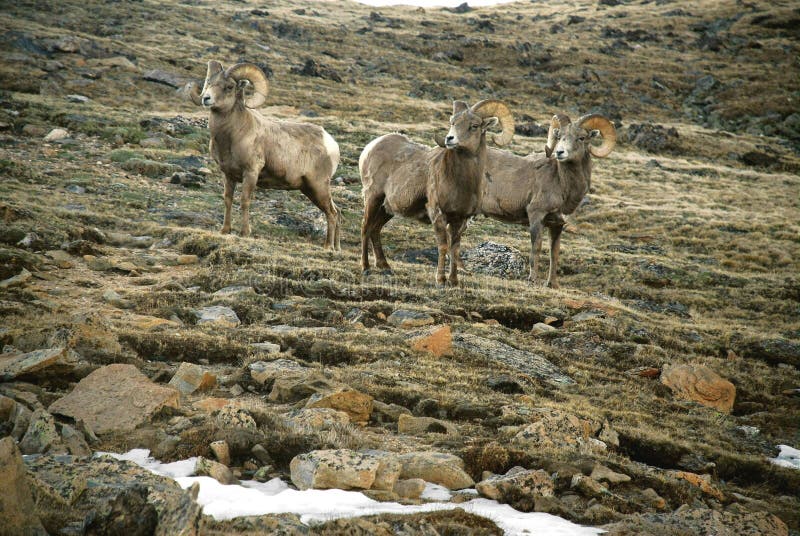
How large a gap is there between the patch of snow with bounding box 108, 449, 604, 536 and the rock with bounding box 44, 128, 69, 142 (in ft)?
70.2

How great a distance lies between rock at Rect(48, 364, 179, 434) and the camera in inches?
252

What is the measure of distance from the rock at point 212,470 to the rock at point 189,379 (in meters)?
2.05

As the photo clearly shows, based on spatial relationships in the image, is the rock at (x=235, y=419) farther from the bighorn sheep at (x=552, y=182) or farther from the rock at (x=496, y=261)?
the rock at (x=496, y=261)

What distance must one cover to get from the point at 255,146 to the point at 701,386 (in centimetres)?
1109

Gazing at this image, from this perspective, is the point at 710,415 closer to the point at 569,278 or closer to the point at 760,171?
the point at 569,278

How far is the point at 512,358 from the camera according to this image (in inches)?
413

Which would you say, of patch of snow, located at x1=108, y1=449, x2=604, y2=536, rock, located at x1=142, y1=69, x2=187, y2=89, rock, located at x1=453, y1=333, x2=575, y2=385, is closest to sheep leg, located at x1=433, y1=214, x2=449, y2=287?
rock, located at x1=453, y1=333, x2=575, y2=385

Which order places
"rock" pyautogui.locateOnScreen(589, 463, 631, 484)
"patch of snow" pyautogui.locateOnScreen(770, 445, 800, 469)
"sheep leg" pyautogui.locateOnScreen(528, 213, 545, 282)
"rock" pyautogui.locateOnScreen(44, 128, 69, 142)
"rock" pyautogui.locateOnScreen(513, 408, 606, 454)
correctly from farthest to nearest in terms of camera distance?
1. "rock" pyautogui.locateOnScreen(44, 128, 69, 142)
2. "sheep leg" pyautogui.locateOnScreen(528, 213, 545, 282)
3. "patch of snow" pyautogui.locateOnScreen(770, 445, 800, 469)
4. "rock" pyautogui.locateOnScreen(513, 408, 606, 454)
5. "rock" pyautogui.locateOnScreen(589, 463, 631, 484)

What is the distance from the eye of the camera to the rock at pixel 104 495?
4.08 m

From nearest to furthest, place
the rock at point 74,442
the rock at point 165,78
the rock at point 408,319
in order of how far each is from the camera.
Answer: the rock at point 74,442 → the rock at point 408,319 → the rock at point 165,78

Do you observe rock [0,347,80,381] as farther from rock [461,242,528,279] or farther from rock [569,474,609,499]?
rock [461,242,528,279]

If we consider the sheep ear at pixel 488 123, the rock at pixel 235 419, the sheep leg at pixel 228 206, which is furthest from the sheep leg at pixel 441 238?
the rock at pixel 235 419

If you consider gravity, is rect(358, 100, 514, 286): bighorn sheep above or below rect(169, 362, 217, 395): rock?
above

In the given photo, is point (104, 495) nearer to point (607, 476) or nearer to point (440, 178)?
point (607, 476)
